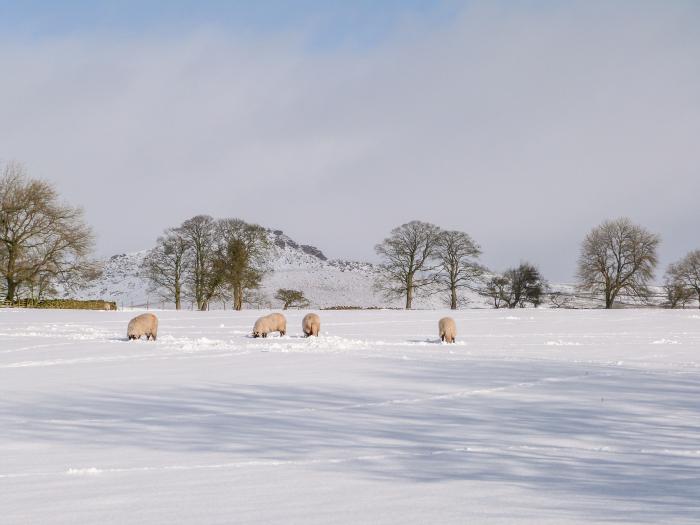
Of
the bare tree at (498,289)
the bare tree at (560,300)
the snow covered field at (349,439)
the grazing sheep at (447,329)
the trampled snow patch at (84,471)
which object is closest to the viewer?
the snow covered field at (349,439)

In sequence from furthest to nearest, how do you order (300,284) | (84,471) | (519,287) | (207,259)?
(300,284)
(519,287)
(207,259)
(84,471)

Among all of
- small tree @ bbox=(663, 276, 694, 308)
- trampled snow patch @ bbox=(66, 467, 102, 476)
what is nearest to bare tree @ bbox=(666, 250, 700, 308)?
small tree @ bbox=(663, 276, 694, 308)

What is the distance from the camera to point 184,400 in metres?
10.7

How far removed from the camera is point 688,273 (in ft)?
249

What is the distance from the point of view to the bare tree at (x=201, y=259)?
194ft

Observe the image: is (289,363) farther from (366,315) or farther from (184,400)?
(366,315)

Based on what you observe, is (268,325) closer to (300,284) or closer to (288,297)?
(288,297)

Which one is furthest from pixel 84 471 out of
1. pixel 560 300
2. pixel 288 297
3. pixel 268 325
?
pixel 560 300

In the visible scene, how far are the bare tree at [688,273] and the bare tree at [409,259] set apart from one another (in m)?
31.8

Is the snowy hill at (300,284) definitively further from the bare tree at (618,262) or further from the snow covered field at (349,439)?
the snow covered field at (349,439)

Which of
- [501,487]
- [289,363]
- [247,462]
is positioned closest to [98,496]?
[247,462]

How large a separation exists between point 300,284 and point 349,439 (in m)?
83.3

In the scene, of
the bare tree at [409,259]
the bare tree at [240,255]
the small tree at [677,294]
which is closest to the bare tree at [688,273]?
the small tree at [677,294]

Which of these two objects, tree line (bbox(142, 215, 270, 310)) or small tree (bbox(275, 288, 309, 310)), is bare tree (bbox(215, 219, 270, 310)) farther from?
small tree (bbox(275, 288, 309, 310))
